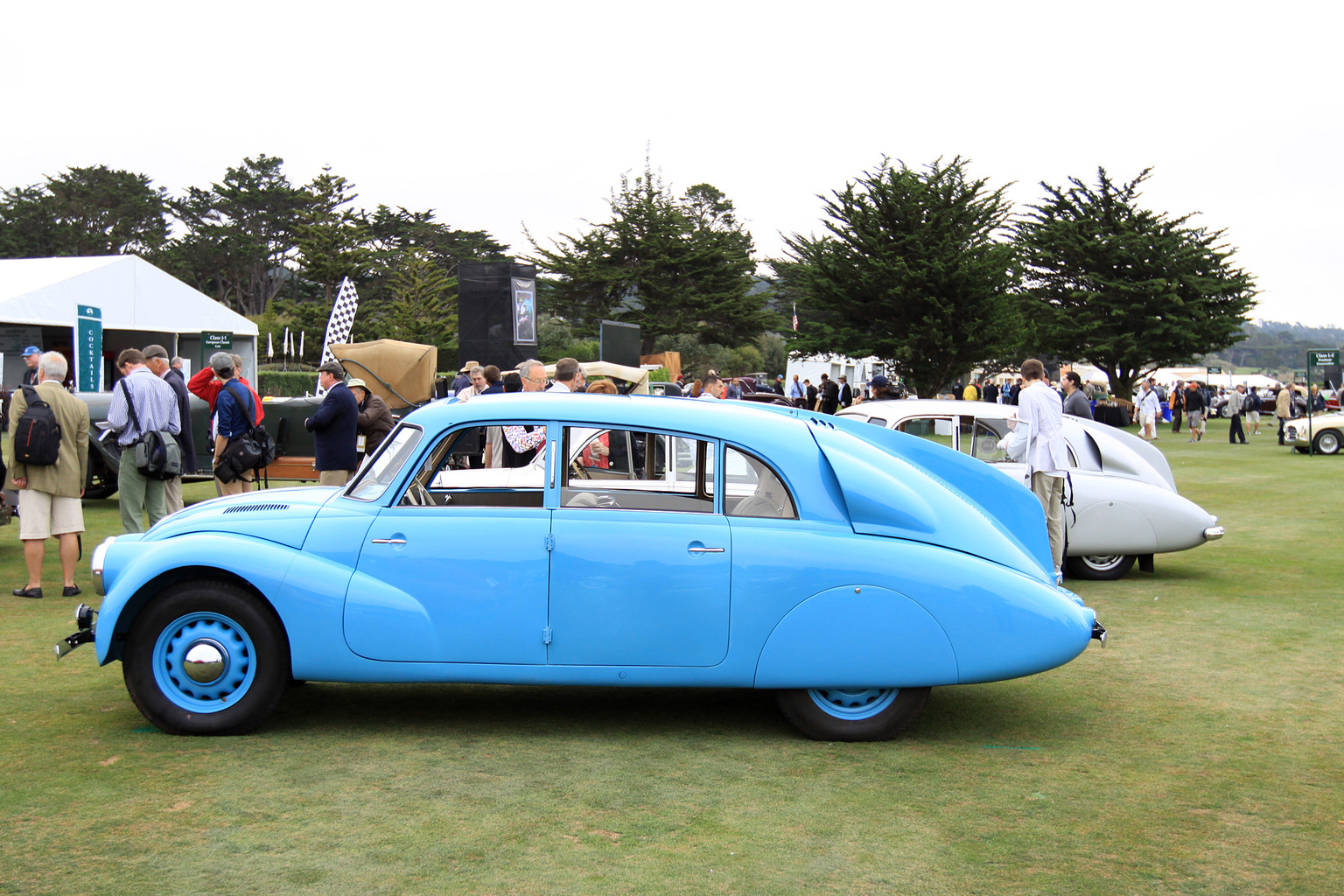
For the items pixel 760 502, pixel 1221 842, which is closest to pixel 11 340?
pixel 760 502

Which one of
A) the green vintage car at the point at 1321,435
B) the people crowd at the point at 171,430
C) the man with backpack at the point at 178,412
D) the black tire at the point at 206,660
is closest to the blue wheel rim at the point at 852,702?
the people crowd at the point at 171,430

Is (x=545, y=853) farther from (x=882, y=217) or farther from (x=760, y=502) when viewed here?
(x=882, y=217)

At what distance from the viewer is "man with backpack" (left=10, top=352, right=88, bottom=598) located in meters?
7.85

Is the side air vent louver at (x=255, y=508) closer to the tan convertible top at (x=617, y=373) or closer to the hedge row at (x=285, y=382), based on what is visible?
the tan convertible top at (x=617, y=373)

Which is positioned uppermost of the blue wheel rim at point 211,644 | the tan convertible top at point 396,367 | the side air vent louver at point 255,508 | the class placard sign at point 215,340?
the class placard sign at point 215,340

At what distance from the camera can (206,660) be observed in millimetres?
4957

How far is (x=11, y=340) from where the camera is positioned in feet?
96.5

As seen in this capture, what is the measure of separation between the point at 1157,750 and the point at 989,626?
3.48 ft

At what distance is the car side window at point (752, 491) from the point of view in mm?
5078

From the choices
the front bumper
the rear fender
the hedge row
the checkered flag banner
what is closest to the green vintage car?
the checkered flag banner

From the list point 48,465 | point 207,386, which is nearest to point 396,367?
point 207,386

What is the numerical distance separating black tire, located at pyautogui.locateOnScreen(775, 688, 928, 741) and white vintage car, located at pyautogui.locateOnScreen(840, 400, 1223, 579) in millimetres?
4817

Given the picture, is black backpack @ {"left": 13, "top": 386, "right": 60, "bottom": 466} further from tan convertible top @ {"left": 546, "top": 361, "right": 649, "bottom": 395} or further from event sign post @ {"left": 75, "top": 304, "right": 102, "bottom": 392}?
tan convertible top @ {"left": 546, "top": 361, "right": 649, "bottom": 395}

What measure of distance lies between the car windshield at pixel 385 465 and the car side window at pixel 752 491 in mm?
1418
